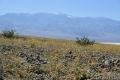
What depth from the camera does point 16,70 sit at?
10.6 meters

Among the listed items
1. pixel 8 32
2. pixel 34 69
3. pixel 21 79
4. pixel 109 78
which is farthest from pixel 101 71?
pixel 8 32

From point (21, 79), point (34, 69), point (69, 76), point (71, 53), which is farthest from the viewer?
point (71, 53)

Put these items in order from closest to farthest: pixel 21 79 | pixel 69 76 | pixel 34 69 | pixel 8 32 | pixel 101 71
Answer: pixel 21 79 → pixel 69 76 → pixel 34 69 → pixel 101 71 → pixel 8 32

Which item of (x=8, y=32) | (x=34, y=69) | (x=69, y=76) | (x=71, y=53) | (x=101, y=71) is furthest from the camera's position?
(x=8, y=32)

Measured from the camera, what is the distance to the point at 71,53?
623 inches

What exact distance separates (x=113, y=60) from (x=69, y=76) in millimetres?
4041

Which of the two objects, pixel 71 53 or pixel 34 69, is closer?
pixel 34 69

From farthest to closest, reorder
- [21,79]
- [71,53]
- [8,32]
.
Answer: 1. [8,32]
2. [71,53]
3. [21,79]

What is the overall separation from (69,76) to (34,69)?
1.23 metres

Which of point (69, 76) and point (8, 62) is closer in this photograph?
point (69, 76)

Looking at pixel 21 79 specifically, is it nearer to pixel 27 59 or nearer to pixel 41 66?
pixel 41 66

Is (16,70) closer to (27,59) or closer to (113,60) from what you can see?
(27,59)

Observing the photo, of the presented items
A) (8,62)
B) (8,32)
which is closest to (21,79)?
(8,62)

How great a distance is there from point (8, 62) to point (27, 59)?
1787 mm
